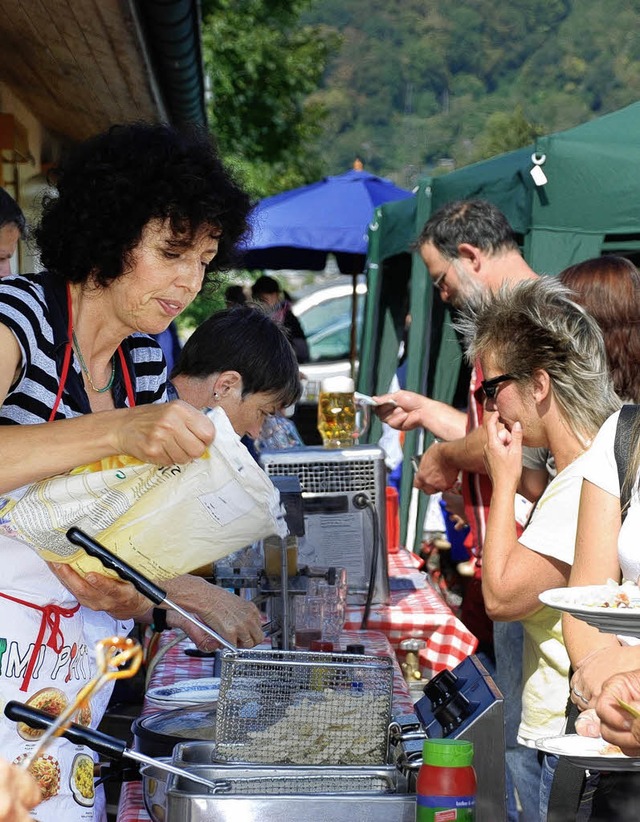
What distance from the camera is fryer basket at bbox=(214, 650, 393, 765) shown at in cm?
188

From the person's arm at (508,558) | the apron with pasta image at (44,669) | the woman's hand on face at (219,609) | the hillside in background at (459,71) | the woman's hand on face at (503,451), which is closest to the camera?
the apron with pasta image at (44,669)

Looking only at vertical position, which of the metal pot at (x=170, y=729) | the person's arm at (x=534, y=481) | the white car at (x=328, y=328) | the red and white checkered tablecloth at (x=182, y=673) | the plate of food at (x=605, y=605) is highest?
the plate of food at (x=605, y=605)

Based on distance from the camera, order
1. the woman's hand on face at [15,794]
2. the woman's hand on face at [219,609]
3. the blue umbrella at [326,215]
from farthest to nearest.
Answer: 1. the blue umbrella at [326,215]
2. the woman's hand on face at [219,609]
3. the woman's hand on face at [15,794]

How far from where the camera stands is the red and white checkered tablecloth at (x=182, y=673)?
2.12m

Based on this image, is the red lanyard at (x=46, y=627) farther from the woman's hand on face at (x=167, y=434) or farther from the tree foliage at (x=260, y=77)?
the tree foliage at (x=260, y=77)

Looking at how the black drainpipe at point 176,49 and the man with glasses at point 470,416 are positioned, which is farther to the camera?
the black drainpipe at point 176,49

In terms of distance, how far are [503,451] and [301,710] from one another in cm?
104

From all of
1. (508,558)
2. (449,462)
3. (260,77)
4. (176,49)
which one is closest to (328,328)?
(260,77)

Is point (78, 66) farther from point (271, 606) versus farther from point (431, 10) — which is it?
point (431, 10)

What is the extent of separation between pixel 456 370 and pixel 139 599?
4970mm

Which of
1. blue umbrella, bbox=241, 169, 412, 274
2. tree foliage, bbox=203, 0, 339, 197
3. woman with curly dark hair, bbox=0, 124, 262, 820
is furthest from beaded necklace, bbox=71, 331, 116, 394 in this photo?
tree foliage, bbox=203, 0, 339, 197

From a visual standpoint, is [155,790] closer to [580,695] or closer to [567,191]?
[580,695]

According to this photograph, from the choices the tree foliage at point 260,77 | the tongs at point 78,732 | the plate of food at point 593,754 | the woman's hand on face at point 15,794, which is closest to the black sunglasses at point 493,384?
the plate of food at point 593,754

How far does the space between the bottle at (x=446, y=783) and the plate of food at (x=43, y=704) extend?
63 cm
